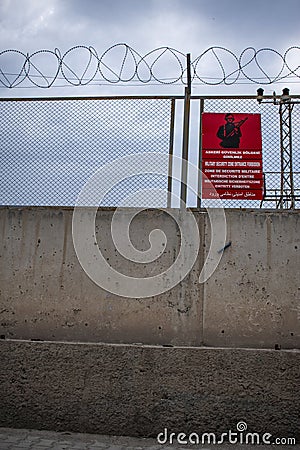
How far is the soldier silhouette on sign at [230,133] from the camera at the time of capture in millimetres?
5230

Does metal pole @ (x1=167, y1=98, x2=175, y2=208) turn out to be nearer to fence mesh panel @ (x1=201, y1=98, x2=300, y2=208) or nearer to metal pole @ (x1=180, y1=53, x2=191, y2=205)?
metal pole @ (x1=180, y1=53, x2=191, y2=205)

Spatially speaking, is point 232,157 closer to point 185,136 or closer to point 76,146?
point 185,136

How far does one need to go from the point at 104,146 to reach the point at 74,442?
2.77m

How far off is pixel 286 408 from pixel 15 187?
332 centimetres

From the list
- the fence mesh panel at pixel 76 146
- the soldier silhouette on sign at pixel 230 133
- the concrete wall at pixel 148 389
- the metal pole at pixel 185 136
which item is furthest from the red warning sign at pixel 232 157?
the concrete wall at pixel 148 389

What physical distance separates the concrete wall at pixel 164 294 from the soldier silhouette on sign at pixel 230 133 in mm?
695

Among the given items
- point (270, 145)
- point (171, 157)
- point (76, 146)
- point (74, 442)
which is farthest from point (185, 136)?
point (74, 442)

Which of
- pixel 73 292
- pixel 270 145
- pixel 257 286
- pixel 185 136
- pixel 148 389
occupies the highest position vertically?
pixel 185 136

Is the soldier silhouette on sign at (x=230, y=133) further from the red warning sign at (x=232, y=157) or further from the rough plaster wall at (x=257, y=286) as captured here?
the rough plaster wall at (x=257, y=286)

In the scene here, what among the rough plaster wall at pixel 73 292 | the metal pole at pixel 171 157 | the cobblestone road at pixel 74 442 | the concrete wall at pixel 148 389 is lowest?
the cobblestone road at pixel 74 442

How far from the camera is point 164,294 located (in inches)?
198

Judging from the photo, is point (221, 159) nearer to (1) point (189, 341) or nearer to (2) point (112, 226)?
(2) point (112, 226)

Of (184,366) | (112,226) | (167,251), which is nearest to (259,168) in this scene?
(167,251)

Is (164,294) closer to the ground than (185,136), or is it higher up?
closer to the ground
